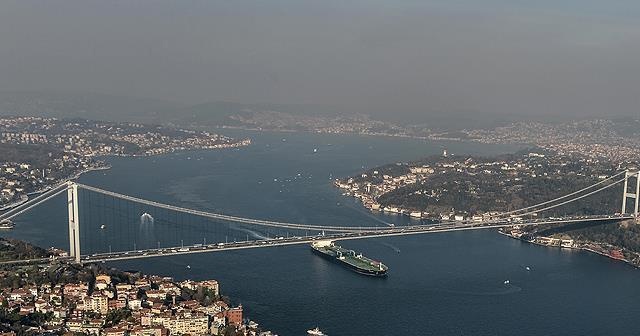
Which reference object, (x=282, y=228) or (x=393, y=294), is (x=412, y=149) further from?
(x=393, y=294)

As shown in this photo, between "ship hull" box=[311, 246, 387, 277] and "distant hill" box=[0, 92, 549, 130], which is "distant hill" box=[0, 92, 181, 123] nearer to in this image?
"distant hill" box=[0, 92, 549, 130]

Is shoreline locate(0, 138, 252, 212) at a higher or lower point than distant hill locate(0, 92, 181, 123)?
lower

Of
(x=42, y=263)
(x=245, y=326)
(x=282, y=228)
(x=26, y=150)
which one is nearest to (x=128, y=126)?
(x=26, y=150)

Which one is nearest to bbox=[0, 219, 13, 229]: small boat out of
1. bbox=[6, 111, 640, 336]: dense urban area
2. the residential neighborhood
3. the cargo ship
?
bbox=[6, 111, 640, 336]: dense urban area

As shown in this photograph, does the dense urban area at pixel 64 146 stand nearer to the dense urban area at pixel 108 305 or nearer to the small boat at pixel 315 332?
the dense urban area at pixel 108 305

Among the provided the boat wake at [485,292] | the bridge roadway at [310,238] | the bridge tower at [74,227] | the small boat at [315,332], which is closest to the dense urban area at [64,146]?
the bridge tower at [74,227]

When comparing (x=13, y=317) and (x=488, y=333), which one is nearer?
(x=13, y=317)
